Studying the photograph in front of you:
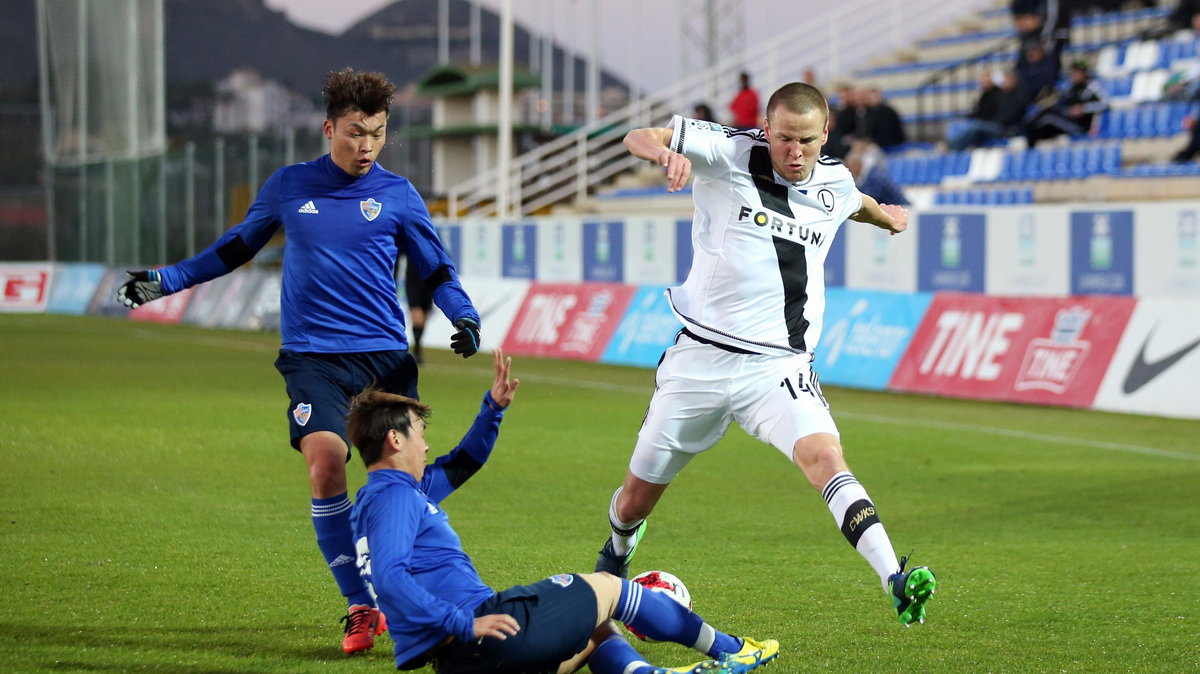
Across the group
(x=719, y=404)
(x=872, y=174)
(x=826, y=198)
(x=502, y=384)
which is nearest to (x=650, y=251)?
(x=872, y=174)

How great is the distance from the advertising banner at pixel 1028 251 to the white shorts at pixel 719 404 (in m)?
11.5

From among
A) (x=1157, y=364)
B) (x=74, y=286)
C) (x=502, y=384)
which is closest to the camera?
(x=502, y=384)

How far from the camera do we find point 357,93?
6.05 m

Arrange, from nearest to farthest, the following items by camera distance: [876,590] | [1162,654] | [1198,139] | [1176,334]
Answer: [1162,654], [876,590], [1176,334], [1198,139]

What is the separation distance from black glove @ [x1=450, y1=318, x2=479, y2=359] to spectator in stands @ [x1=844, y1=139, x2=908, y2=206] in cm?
599

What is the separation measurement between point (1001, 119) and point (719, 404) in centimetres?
1859

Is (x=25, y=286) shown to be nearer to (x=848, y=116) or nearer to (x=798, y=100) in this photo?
(x=848, y=116)

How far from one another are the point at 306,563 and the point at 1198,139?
50.4 feet

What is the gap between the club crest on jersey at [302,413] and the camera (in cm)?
614

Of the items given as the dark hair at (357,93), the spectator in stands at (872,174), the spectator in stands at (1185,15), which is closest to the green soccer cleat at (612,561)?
the dark hair at (357,93)

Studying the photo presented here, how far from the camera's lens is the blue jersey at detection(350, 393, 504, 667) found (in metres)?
4.88

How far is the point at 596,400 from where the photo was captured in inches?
648

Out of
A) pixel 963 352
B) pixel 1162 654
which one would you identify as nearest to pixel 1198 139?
pixel 963 352

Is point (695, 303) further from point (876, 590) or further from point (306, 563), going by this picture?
point (306, 563)
